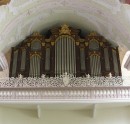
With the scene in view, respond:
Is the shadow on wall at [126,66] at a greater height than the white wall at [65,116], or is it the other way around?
the shadow on wall at [126,66]

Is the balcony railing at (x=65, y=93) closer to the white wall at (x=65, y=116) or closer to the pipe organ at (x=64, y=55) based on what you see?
the white wall at (x=65, y=116)

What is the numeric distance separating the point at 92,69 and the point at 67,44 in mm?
1345

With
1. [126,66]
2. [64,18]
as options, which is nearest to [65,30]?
[64,18]

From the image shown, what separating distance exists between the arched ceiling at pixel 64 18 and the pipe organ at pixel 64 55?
0.31 meters

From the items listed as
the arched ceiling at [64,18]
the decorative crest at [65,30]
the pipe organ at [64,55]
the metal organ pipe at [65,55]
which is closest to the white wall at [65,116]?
the pipe organ at [64,55]

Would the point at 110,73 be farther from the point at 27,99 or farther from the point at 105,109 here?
the point at 27,99

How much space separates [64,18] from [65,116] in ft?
11.7

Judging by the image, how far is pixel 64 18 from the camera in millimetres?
11391

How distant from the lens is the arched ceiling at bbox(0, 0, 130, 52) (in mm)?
9469

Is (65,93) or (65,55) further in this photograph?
(65,55)

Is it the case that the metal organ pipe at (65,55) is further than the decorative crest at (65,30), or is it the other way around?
the decorative crest at (65,30)

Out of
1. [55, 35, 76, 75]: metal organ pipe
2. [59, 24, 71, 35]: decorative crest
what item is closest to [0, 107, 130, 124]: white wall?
[55, 35, 76, 75]: metal organ pipe

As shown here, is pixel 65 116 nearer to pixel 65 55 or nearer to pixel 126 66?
pixel 65 55

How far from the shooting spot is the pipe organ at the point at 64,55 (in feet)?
35.2
